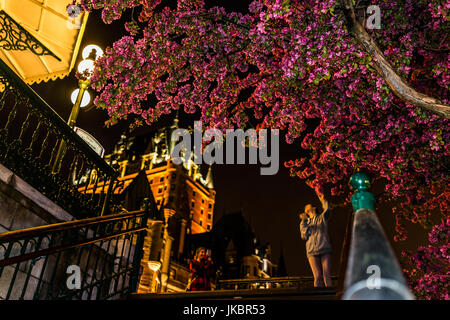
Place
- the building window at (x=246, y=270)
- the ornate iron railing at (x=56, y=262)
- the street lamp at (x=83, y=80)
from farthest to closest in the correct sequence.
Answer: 1. the building window at (x=246, y=270)
2. the street lamp at (x=83, y=80)
3. the ornate iron railing at (x=56, y=262)

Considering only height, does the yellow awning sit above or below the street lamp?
above

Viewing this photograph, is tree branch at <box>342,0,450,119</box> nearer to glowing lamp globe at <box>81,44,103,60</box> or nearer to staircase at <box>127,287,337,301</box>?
staircase at <box>127,287,337,301</box>

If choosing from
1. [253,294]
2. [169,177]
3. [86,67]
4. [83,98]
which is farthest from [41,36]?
[169,177]

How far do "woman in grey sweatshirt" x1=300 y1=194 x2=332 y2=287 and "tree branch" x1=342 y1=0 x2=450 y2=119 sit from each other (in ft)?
12.0

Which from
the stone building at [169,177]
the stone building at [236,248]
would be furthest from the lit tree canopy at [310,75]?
the stone building at [236,248]

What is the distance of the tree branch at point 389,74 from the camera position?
574 centimetres

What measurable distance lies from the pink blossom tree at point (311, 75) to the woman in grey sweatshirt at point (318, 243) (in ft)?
10.9

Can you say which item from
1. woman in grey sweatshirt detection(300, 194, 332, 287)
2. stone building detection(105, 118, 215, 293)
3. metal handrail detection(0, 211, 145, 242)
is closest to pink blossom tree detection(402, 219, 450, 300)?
woman in grey sweatshirt detection(300, 194, 332, 287)

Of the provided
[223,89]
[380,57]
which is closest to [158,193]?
[223,89]

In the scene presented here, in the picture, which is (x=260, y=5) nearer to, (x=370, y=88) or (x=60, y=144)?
(x=370, y=88)

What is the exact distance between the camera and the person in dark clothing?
398 inches

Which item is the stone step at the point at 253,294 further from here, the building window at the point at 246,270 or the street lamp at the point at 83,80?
the building window at the point at 246,270

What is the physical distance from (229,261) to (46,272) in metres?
72.2
